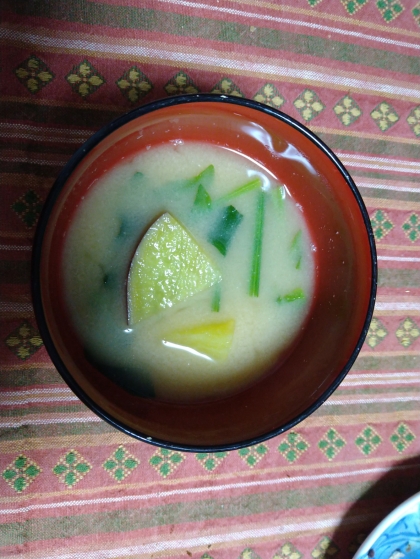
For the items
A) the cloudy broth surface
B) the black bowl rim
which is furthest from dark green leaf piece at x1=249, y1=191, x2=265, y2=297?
the black bowl rim

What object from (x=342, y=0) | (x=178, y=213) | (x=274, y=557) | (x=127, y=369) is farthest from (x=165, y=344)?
(x=342, y=0)

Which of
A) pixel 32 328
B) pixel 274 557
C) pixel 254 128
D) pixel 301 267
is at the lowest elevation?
pixel 274 557

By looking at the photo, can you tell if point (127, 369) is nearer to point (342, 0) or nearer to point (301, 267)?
point (301, 267)

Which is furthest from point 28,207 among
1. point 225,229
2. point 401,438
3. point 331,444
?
point 401,438

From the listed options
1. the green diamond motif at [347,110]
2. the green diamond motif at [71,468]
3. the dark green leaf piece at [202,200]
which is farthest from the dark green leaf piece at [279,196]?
the green diamond motif at [71,468]

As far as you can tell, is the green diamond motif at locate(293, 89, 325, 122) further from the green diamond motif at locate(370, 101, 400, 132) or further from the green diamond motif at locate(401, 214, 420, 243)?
the green diamond motif at locate(401, 214, 420, 243)

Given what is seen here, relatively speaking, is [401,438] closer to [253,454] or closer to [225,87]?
[253,454]
